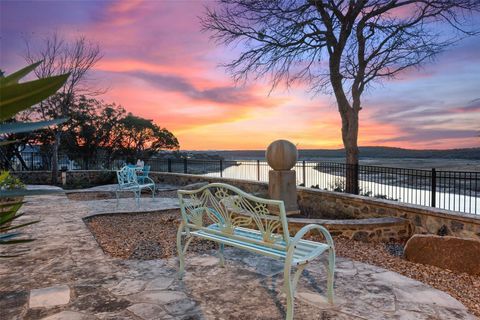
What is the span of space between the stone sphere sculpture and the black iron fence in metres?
2.51

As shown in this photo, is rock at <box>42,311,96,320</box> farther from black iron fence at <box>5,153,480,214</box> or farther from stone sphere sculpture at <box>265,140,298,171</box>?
black iron fence at <box>5,153,480,214</box>

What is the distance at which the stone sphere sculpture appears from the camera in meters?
6.67

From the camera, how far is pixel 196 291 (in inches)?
125

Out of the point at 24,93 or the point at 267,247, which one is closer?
the point at 24,93

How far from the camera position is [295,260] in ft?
8.43

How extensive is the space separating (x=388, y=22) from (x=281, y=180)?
769 cm

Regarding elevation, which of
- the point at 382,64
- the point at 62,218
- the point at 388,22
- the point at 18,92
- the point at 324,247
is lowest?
the point at 62,218

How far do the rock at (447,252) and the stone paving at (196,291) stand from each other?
2.56 feet

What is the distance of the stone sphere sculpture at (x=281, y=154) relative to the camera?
6672 mm

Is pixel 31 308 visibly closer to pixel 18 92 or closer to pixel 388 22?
pixel 18 92

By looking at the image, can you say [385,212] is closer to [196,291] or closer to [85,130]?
[196,291]

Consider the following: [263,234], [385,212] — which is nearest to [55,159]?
[385,212]

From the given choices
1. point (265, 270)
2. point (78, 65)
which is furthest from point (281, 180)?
point (78, 65)

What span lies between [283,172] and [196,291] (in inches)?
156
